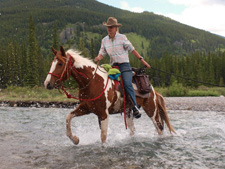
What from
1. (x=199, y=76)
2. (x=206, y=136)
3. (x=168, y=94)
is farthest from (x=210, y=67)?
(x=206, y=136)

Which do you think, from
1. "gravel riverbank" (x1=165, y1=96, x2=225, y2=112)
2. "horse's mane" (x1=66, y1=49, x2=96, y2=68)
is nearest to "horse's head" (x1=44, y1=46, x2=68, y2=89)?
"horse's mane" (x1=66, y1=49, x2=96, y2=68)

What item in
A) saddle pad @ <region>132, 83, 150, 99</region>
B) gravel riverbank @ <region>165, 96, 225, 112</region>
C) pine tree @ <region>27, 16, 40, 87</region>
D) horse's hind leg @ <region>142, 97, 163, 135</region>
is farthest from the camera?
pine tree @ <region>27, 16, 40, 87</region>

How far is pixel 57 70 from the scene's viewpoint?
19.1 feet

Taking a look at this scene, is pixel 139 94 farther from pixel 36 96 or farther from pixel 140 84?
pixel 36 96

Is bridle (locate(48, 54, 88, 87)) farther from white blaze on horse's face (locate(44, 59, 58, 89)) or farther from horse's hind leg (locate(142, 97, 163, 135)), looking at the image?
horse's hind leg (locate(142, 97, 163, 135))

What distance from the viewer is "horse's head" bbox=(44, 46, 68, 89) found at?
5707 millimetres

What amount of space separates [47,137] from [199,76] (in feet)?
257

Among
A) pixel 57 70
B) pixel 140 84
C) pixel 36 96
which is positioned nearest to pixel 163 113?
pixel 140 84

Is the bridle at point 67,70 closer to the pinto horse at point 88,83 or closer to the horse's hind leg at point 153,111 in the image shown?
the pinto horse at point 88,83

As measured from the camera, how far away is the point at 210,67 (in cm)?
8406

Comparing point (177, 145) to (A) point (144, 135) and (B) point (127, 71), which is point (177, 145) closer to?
(A) point (144, 135)

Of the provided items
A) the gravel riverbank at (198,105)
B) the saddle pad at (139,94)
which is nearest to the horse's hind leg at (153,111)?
the saddle pad at (139,94)

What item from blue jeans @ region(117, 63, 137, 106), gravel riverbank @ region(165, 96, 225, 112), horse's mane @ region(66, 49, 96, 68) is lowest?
gravel riverbank @ region(165, 96, 225, 112)


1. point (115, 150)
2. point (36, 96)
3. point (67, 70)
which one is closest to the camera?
point (67, 70)
